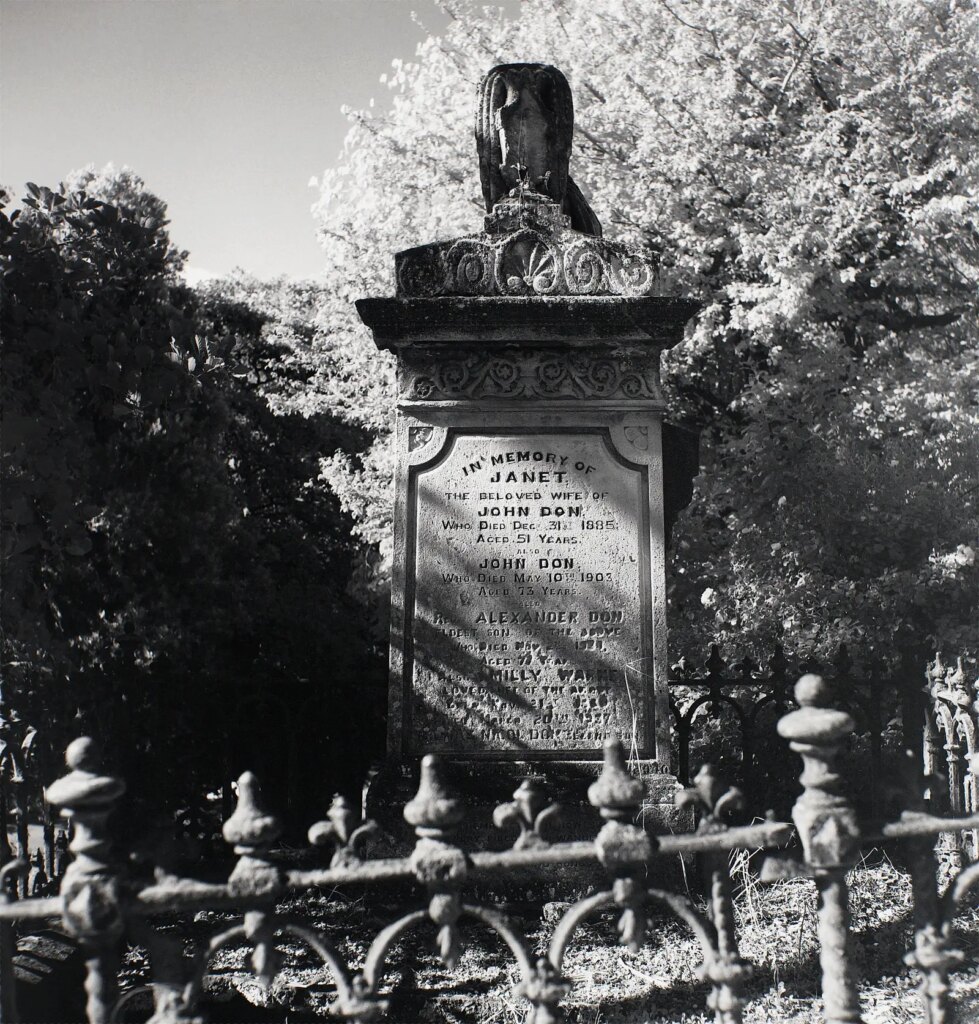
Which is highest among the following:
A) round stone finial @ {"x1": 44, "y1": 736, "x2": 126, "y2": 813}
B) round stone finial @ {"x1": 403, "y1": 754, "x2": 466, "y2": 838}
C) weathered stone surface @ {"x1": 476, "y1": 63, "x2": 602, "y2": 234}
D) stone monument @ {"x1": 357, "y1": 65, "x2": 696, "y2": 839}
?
weathered stone surface @ {"x1": 476, "y1": 63, "x2": 602, "y2": 234}

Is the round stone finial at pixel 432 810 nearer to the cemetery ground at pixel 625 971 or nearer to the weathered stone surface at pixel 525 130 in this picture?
the cemetery ground at pixel 625 971

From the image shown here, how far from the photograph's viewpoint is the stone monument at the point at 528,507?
478cm

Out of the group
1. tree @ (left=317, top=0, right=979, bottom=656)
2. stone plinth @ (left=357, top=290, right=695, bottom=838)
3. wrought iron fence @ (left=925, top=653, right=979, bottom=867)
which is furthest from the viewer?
tree @ (left=317, top=0, right=979, bottom=656)

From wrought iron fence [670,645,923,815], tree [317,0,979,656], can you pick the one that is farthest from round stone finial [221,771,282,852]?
tree [317,0,979,656]

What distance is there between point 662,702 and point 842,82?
31.6 ft

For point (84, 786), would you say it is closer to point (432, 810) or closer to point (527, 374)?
point (432, 810)

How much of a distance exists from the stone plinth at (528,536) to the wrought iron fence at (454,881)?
2.29 meters

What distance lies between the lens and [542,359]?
507cm

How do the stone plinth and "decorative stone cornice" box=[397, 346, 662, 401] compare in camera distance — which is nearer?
the stone plinth

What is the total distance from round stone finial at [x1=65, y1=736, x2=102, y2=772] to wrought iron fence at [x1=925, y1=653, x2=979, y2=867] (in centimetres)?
452

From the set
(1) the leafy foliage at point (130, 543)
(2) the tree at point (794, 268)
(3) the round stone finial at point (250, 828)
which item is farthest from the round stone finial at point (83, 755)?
(2) the tree at point (794, 268)

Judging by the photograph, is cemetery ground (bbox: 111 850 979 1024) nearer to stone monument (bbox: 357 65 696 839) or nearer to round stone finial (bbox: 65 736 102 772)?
stone monument (bbox: 357 65 696 839)

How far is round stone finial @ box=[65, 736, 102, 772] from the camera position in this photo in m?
2.22

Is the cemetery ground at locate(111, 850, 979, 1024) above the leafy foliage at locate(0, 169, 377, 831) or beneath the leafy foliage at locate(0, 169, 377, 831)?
beneath
